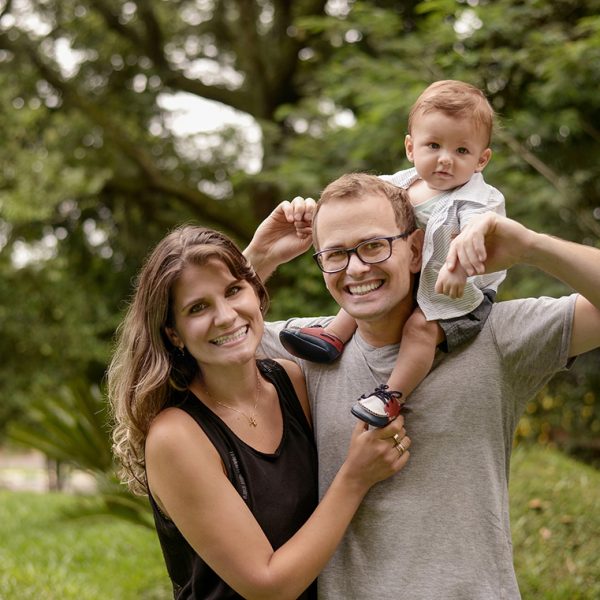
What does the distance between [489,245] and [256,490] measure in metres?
0.80

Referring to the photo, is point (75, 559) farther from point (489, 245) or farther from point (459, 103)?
point (489, 245)

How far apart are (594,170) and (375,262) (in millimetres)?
5440

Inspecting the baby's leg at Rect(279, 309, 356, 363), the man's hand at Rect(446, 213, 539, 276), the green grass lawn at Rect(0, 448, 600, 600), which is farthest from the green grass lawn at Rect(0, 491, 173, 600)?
the man's hand at Rect(446, 213, 539, 276)

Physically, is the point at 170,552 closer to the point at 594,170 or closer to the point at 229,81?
the point at 594,170

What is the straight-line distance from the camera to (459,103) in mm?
2236

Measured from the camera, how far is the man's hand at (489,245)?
1.85 metres

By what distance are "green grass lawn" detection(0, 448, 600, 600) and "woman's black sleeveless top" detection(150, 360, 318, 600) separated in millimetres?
2850

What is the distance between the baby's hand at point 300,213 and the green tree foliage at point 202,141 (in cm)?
402

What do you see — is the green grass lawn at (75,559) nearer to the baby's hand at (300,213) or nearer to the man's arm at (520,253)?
the baby's hand at (300,213)

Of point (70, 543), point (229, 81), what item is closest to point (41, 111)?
point (229, 81)

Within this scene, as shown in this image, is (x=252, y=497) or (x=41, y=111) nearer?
(x=252, y=497)

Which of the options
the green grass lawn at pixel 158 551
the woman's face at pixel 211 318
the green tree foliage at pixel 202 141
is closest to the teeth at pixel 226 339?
the woman's face at pixel 211 318

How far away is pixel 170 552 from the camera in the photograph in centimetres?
224

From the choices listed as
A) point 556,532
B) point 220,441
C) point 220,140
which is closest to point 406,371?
point 220,441
